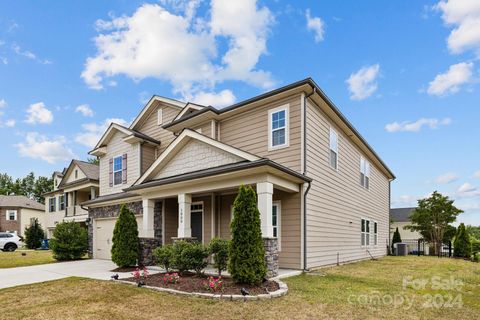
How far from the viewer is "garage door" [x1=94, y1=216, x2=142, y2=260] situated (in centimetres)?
1636

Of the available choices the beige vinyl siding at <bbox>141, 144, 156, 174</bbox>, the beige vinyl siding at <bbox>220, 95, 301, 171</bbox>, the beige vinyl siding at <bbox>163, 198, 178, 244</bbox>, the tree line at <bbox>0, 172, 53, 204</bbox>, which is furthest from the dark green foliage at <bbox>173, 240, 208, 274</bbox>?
the tree line at <bbox>0, 172, 53, 204</bbox>

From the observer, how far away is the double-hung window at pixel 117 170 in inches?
714

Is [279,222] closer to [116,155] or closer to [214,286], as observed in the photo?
[214,286]

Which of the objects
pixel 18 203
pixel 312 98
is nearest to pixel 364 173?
pixel 312 98

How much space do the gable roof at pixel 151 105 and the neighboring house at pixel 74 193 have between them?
352 inches

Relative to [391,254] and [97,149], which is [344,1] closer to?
[97,149]

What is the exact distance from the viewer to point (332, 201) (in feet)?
44.1

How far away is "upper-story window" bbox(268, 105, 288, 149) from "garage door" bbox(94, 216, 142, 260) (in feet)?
29.7

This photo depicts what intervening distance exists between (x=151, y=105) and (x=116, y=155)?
355 centimetres

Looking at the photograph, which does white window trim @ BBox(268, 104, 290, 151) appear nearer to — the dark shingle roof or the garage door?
the garage door

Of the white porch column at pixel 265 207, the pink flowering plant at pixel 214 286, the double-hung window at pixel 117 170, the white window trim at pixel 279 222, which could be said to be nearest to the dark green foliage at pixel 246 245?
the pink flowering plant at pixel 214 286

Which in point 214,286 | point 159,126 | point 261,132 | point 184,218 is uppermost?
point 159,126

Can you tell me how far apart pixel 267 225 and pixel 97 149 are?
13776 mm

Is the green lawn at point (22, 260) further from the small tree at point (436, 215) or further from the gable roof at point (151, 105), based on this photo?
the small tree at point (436, 215)
